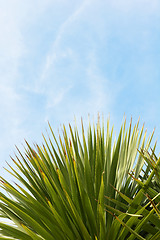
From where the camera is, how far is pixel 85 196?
1.90 meters

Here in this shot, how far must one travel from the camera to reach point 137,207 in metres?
1.79

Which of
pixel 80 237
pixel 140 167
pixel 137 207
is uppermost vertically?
pixel 140 167

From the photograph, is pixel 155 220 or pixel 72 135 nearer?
pixel 155 220

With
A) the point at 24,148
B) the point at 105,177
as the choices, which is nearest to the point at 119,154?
the point at 105,177

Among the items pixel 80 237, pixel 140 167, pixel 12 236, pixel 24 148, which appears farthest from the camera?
pixel 24 148

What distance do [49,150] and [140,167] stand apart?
3.02ft

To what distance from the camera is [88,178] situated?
2.13 metres

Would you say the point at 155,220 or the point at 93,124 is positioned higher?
the point at 93,124

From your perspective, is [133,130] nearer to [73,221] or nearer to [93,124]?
[93,124]

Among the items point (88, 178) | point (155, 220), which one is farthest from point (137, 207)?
point (88, 178)

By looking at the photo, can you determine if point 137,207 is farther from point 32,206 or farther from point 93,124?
point 93,124

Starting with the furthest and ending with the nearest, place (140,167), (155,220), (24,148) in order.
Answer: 1. (24,148)
2. (140,167)
3. (155,220)

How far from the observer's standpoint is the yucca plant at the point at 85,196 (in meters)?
1.77

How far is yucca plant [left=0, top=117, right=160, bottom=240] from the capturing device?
1.77 m
